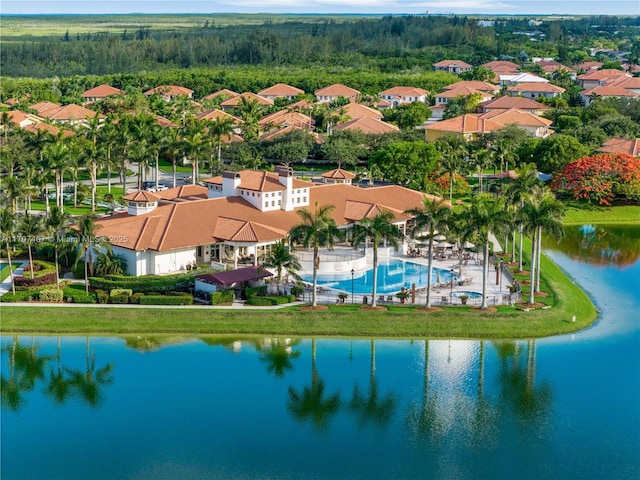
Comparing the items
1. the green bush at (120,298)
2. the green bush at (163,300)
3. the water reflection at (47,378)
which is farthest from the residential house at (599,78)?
the water reflection at (47,378)

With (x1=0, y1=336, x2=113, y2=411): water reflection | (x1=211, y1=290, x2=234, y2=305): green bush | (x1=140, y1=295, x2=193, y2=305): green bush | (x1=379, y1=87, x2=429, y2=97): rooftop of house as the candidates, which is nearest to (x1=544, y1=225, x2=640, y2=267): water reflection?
(x1=211, y1=290, x2=234, y2=305): green bush

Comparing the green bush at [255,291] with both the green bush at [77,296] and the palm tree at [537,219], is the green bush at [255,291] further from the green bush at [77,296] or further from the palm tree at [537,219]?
the palm tree at [537,219]

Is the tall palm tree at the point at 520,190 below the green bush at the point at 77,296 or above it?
above

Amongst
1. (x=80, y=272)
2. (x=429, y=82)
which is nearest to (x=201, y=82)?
(x=429, y=82)

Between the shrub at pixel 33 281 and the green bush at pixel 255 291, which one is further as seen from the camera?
the shrub at pixel 33 281

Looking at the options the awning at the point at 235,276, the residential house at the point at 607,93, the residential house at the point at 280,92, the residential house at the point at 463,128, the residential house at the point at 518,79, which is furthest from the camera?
the residential house at the point at 518,79

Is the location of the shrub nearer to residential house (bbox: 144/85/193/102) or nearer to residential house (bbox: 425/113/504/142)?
residential house (bbox: 425/113/504/142)

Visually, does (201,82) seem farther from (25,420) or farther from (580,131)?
(25,420)
